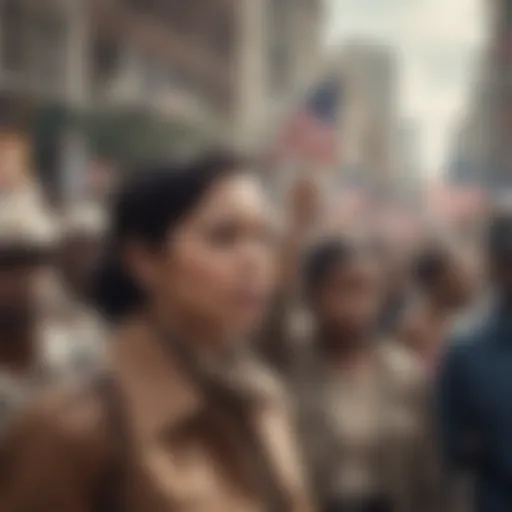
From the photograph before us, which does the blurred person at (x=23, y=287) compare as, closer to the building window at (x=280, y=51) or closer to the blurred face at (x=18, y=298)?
the blurred face at (x=18, y=298)

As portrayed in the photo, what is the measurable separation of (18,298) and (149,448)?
7.8 inches

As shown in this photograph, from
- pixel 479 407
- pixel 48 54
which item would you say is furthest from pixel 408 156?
pixel 48 54

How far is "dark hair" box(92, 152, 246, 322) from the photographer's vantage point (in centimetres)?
99

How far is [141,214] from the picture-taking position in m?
0.99

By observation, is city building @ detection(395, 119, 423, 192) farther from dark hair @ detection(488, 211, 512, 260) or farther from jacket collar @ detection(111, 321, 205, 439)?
jacket collar @ detection(111, 321, 205, 439)

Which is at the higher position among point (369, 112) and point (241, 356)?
point (369, 112)

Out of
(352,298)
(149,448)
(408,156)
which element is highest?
(408,156)

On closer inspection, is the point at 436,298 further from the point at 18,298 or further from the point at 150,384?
the point at 18,298

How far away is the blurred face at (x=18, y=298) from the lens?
101 cm

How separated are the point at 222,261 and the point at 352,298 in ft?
0.48

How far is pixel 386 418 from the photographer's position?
1047mm

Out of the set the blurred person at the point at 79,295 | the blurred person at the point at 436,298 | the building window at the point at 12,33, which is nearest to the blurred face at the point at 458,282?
the blurred person at the point at 436,298

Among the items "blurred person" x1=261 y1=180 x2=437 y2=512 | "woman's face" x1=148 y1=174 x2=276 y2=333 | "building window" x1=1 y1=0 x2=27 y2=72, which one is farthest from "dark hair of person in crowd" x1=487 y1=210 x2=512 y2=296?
"building window" x1=1 y1=0 x2=27 y2=72

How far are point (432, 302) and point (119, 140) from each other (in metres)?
A: 0.36
